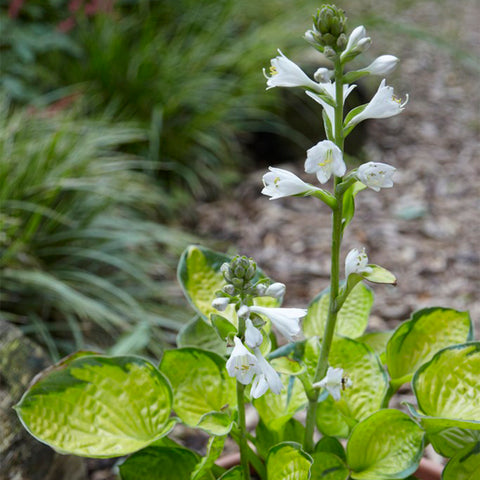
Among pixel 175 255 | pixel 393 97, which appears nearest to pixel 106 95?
pixel 175 255

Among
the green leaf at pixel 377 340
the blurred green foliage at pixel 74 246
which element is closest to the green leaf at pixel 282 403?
the green leaf at pixel 377 340

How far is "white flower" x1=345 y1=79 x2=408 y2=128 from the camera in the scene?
924mm

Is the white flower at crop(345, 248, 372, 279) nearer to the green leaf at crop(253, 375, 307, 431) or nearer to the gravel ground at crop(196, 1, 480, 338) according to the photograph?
the green leaf at crop(253, 375, 307, 431)

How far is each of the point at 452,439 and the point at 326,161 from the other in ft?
1.92

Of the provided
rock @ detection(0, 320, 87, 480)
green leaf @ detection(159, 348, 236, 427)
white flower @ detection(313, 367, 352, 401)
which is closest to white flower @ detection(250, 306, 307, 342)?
white flower @ detection(313, 367, 352, 401)

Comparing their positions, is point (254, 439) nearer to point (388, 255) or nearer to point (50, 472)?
point (50, 472)

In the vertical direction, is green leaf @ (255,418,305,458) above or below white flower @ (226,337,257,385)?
below

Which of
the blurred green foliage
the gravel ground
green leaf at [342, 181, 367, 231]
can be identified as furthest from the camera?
the gravel ground

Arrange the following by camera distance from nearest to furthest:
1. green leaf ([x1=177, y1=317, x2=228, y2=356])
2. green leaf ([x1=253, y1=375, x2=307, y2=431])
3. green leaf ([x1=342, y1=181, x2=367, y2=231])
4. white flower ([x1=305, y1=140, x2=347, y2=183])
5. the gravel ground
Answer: white flower ([x1=305, y1=140, x2=347, y2=183])
green leaf ([x1=342, y1=181, x2=367, y2=231])
green leaf ([x1=253, y1=375, x2=307, y2=431])
green leaf ([x1=177, y1=317, x2=228, y2=356])
the gravel ground

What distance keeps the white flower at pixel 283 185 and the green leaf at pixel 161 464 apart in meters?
0.53

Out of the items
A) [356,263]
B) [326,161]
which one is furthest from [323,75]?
[356,263]

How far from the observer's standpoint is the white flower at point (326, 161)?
2.88 feet

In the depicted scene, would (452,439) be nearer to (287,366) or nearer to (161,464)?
(287,366)

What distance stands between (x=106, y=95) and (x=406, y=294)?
66.4 inches
